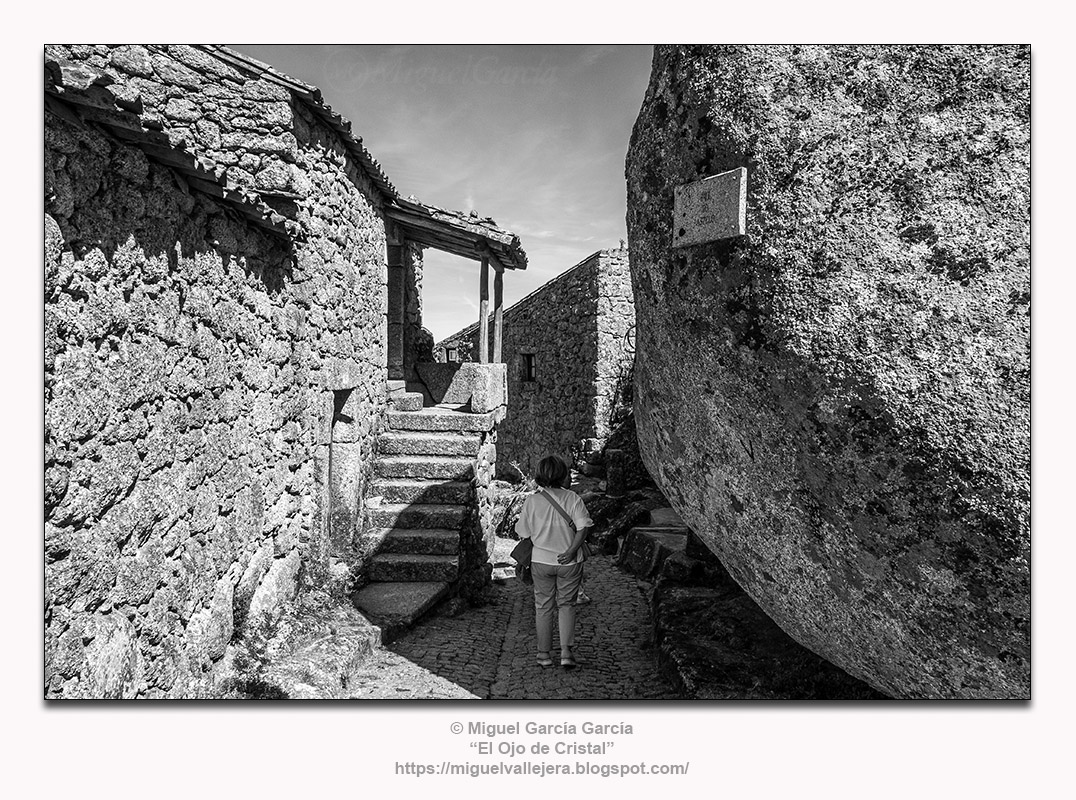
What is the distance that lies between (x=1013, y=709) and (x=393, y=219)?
667 cm

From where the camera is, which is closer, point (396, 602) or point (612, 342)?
point (396, 602)

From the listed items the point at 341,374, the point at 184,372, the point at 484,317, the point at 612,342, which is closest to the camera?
the point at 184,372

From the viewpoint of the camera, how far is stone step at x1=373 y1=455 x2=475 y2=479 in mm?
6289

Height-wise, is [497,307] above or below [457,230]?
below

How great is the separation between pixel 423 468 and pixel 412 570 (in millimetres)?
1067

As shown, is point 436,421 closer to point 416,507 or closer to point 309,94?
point 416,507

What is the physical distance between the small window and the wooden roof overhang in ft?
17.7

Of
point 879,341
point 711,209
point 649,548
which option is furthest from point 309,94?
point 649,548

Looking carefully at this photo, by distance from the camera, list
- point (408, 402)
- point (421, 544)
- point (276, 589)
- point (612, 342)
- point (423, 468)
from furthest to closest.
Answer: point (612, 342) → point (408, 402) → point (423, 468) → point (421, 544) → point (276, 589)

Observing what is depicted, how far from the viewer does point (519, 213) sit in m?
4.58

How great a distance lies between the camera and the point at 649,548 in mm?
6863

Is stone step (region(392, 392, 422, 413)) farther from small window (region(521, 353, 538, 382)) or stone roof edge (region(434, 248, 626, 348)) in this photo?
small window (region(521, 353, 538, 382))

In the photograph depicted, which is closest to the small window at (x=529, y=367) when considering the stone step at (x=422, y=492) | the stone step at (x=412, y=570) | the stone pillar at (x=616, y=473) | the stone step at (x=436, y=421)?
the stone pillar at (x=616, y=473)

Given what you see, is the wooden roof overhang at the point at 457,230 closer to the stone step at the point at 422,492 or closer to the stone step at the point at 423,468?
the stone step at the point at 423,468
